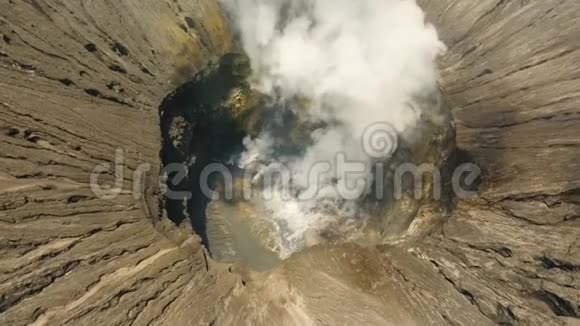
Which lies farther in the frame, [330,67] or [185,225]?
[330,67]

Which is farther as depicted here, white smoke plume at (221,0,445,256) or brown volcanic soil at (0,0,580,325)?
white smoke plume at (221,0,445,256)

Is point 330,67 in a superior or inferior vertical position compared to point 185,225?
superior

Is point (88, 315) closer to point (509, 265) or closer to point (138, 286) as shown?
point (138, 286)

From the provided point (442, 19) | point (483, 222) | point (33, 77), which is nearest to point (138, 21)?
point (33, 77)
